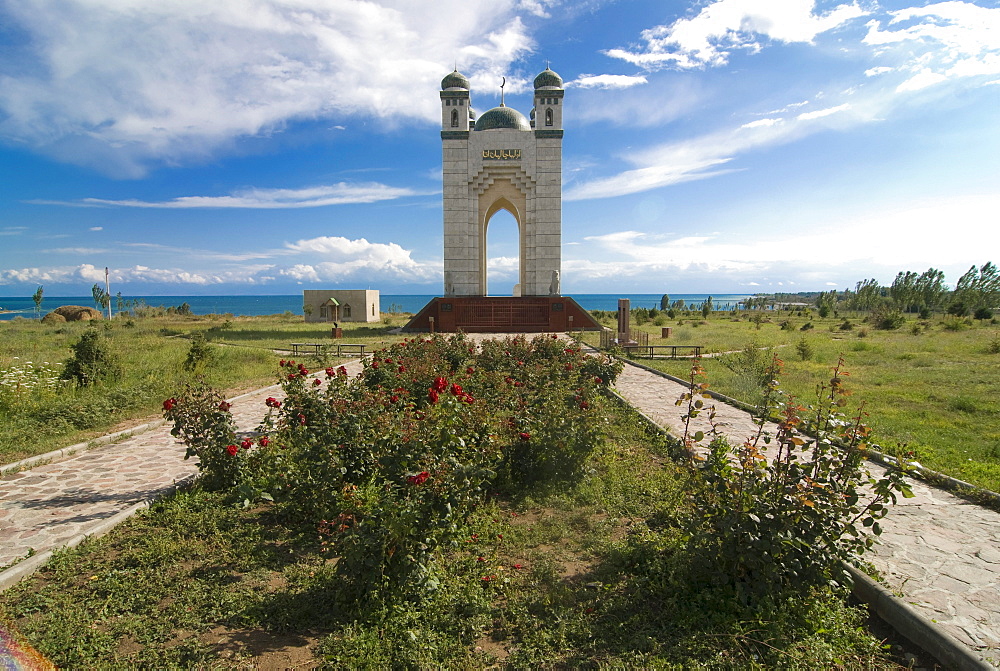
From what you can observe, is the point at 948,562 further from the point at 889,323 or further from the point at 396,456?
the point at 889,323

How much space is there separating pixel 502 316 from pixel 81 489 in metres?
22.2

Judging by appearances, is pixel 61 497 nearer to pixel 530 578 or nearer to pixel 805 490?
pixel 530 578

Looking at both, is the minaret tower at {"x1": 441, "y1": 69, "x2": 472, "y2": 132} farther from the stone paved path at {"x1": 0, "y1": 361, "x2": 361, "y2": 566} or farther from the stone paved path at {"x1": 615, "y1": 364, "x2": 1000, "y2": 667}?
the stone paved path at {"x1": 615, "y1": 364, "x2": 1000, "y2": 667}

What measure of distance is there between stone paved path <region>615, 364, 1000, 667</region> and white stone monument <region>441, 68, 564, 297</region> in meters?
23.3

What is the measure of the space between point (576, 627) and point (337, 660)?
1566mm

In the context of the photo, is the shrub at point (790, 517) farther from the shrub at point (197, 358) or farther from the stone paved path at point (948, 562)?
the shrub at point (197, 358)

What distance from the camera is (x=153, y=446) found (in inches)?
292

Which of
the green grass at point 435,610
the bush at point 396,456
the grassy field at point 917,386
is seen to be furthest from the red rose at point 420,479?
the grassy field at point 917,386

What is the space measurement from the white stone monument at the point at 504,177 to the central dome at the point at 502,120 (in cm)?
25

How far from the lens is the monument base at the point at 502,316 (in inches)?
1069

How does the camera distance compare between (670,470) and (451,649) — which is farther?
(670,470)

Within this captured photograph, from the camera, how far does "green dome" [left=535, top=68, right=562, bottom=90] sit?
27875 millimetres

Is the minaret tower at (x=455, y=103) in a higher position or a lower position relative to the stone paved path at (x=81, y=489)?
higher

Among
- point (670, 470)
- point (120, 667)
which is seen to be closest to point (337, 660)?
point (120, 667)
